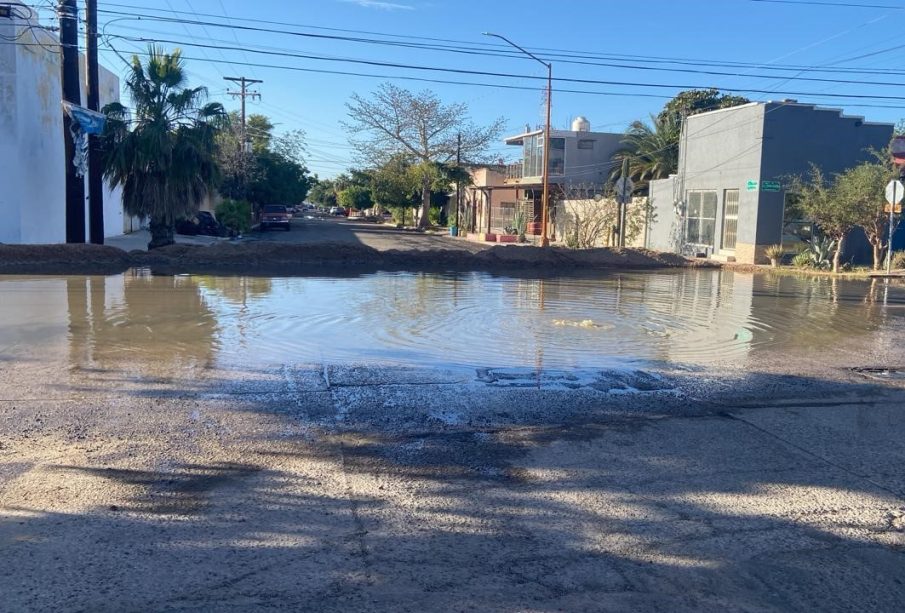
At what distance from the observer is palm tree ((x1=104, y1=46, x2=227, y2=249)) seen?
24.0 m

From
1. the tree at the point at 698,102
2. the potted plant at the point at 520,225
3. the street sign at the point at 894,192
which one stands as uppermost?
the tree at the point at 698,102

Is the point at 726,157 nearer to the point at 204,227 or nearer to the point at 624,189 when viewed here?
the point at 624,189

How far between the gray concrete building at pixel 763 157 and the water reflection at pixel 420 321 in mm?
10843

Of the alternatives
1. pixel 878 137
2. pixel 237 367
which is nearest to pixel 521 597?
pixel 237 367

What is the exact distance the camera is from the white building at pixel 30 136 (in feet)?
82.0

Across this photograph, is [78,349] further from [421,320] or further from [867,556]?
[867,556]

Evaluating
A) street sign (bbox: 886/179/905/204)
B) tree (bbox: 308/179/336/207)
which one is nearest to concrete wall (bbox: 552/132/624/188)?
street sign (bbox: 886/179/905/204)

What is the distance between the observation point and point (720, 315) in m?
15.8

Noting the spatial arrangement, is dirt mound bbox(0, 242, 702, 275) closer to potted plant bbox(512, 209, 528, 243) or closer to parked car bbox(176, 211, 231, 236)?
parked car bbox(176, 211, 231, 236)

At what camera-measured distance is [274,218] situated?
5756 cm

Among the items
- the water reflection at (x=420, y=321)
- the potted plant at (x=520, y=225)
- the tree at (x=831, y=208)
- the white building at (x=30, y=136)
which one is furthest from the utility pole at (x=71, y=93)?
the potted plant at (x=520, y=225)

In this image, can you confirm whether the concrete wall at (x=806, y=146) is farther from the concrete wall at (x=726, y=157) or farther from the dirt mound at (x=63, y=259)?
the dirt mound at (x=63, y=259)

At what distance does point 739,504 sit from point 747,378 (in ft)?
14.5

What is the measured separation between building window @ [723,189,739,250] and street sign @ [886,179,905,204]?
8205 mm
